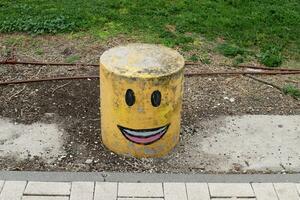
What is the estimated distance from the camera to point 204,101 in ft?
21.6

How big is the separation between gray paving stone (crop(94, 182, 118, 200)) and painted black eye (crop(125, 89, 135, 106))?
0.78m

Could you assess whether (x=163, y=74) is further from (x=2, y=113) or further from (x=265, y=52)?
(x=265, y=52)

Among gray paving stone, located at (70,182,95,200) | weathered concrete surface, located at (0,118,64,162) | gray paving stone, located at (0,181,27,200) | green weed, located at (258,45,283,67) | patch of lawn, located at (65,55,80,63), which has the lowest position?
weathered concrete surface, located at (0,118,64,162)

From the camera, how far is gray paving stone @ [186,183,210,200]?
485 cm

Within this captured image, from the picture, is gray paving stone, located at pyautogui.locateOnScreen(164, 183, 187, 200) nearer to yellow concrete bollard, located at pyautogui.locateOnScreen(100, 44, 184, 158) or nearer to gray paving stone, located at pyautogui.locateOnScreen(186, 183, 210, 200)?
gray paving stone, located at pyautogui.locateOnScreen(186, 183, 210, 200)

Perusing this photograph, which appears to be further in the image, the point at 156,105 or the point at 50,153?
the point at 50,153

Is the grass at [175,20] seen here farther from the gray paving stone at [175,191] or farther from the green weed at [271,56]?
the gray paving stone at [175,191]

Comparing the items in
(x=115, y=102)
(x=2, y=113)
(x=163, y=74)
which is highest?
(x=163, y=74)

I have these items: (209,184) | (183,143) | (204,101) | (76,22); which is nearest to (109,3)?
(76,22)

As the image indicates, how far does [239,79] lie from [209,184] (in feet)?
8.07

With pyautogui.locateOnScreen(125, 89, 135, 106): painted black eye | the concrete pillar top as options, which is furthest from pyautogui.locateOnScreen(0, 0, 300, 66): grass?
pyautogui.locateOnScreen(125, 89, 135, 106): painted black eye

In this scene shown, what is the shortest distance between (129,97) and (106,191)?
0.90 metres

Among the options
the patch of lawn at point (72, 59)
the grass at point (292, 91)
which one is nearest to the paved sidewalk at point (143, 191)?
the grass at point (292, 91)

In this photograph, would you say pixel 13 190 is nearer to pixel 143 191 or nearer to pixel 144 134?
pixel 143 191
